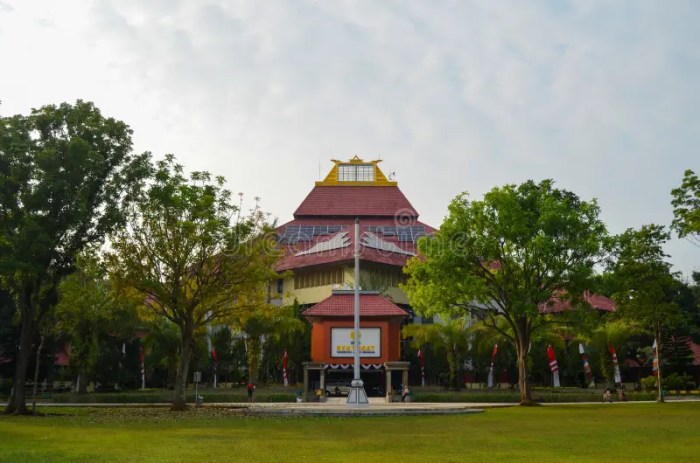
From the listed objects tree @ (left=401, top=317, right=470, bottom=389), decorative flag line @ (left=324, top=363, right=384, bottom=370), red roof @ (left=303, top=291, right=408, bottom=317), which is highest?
red roof @ (left=303, top=291, right=408, bottom=317)

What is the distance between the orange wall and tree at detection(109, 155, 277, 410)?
1453 cm

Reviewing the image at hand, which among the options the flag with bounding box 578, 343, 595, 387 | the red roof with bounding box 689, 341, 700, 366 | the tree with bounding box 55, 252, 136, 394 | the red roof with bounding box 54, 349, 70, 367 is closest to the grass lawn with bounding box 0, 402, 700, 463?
the tree with bounding box 55, 252, 136, 394

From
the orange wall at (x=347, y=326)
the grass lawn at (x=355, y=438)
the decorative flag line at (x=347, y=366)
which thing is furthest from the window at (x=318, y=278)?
the grass lawn at (x=355, y=438)

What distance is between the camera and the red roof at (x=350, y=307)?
49375 mm

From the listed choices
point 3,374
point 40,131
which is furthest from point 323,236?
point 40,131

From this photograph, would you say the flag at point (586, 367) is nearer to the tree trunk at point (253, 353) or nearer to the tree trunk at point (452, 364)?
the tree trunk at point (452, 364)

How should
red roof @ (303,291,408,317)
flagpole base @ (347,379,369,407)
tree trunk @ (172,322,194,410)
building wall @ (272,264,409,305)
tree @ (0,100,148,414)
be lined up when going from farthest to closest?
building wall @ (272,264,409,305)
red roof @ (303,291,408,317)
tree trunk @ (172,322,194,410)
flagpole base @ (347,379,369,407)
tree @ (0,100,148,414)

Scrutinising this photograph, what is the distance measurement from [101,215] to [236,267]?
278 inches

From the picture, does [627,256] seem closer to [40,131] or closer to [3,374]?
[40,131]

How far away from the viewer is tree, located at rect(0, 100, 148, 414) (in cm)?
2986

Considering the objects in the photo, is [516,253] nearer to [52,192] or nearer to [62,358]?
[52,192]

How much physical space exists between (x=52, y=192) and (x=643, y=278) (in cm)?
3126

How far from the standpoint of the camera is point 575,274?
36781mm

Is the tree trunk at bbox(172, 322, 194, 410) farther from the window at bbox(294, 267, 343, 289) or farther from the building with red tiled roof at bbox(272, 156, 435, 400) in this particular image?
the window at bbox(294, 267, 343, 289)
